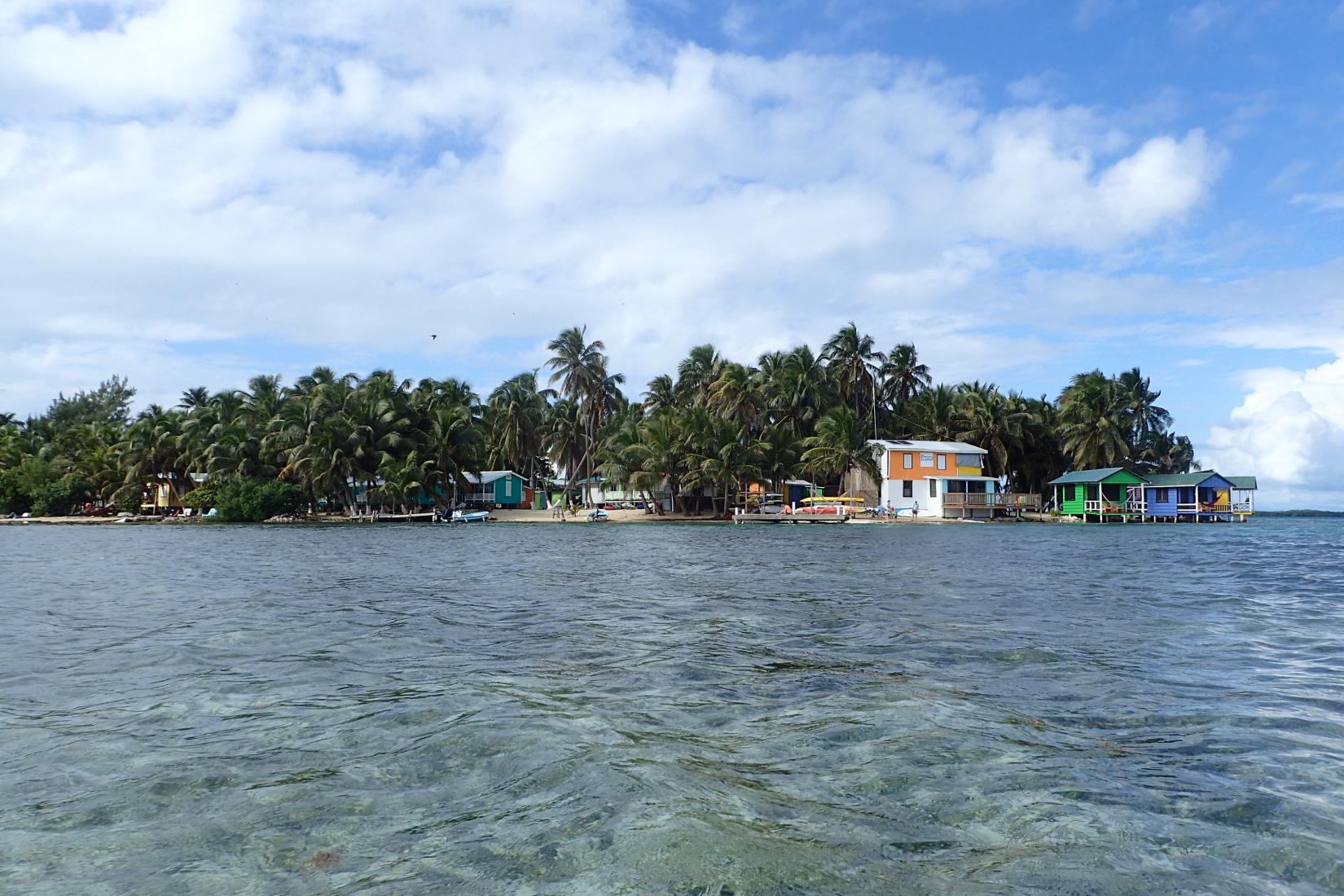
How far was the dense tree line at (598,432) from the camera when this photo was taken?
58094 millimetres

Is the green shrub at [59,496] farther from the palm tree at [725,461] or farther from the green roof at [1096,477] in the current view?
the green roof at [1096,477]

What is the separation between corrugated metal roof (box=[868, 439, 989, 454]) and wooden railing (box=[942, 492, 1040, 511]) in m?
3.01

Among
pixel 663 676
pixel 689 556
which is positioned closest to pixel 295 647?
pixel 663 676

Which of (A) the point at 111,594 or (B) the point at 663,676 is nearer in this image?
(B) the point at 663,676

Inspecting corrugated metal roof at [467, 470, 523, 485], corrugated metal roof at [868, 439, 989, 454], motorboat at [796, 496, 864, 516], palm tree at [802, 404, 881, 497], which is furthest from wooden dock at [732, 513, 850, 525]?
corrugated metal roof at [467, 470, 523, 485]

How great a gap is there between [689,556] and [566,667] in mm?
17821

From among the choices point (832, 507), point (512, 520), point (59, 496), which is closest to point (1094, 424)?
point (832, 507)

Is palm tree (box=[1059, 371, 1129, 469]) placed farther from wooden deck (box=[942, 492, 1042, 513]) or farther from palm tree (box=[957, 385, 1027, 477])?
wooden deck (box=[942, 492, 1042, 513])

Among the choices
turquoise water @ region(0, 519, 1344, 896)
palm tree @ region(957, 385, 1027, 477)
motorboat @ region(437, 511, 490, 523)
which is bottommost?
turquoise water @ region(0, 519, 1344, 896)

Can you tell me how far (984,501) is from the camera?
57344 millimetres

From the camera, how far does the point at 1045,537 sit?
1503 inches

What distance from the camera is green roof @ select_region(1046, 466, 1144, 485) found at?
5688cm

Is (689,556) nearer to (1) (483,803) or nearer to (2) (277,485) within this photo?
(1) (483,803)

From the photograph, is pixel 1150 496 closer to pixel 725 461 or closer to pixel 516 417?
pixel 725 461
